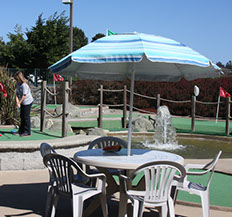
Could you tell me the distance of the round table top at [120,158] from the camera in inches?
171

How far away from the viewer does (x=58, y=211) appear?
4.98 meters

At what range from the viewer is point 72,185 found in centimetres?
431

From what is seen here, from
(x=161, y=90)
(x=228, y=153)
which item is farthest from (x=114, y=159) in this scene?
(x=161, y=90)

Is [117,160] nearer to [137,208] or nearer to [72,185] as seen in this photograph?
[72,185]

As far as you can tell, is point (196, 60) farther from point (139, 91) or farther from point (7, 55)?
point (7, 55)

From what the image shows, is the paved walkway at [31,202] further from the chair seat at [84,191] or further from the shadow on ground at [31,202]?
the chair seat at [84,191]

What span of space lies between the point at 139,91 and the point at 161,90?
1.61m

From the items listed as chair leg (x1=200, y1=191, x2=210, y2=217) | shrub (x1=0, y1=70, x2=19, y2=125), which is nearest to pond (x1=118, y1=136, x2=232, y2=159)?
shrub (x1=0, y1=70, x2=19, y2=125)

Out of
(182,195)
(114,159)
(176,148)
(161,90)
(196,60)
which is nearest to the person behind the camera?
(196,60)

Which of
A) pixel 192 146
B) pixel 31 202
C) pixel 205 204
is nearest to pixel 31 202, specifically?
pixel 31 202

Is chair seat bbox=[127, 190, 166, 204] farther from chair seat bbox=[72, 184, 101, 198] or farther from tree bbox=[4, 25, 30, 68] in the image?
tree bbox=[4, 25, 30, 68]

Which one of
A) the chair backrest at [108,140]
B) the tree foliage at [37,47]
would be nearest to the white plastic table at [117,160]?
the chair backrest at [108,140]

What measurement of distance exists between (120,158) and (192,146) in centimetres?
757

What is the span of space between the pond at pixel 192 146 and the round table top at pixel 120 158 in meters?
5.16
